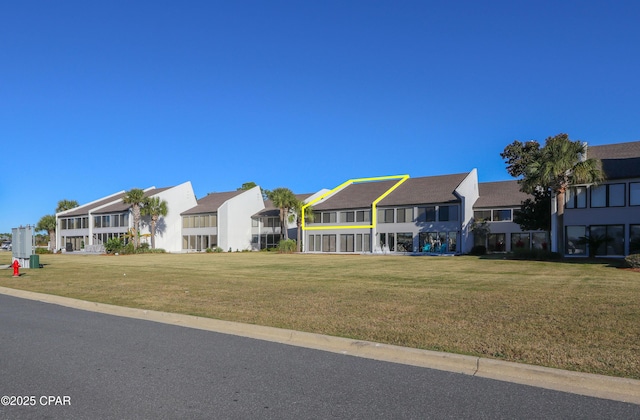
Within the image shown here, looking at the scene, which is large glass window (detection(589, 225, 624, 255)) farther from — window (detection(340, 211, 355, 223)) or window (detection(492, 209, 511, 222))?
window (detection(340, 211, 355, 223))

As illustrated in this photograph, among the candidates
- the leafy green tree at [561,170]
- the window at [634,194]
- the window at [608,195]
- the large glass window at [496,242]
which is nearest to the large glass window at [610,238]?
the window at [608,195]

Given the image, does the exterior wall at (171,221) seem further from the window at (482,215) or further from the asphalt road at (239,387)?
the asphalt road at (239,387)

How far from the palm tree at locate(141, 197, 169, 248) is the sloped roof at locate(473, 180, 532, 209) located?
36.4 metres

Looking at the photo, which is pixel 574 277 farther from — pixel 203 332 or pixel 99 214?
pixel 99 214

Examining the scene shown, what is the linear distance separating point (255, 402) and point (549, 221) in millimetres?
33732

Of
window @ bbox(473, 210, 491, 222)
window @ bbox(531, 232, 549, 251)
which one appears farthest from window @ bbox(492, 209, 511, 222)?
window @ bbox(531, 232, 549, 251)

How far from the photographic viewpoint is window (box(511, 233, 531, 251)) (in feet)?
138

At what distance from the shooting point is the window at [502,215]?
141 feet

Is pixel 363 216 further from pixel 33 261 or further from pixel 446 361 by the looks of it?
pixel 446 361

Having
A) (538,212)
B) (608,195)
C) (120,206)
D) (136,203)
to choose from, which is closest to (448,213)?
(538,212)

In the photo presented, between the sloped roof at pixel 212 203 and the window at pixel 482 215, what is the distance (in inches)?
1183

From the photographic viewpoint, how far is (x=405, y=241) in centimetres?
4684

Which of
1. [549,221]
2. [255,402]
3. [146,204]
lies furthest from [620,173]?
[146,204]

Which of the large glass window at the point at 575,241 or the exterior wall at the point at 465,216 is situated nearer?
the large glass window at the point at 575,241
